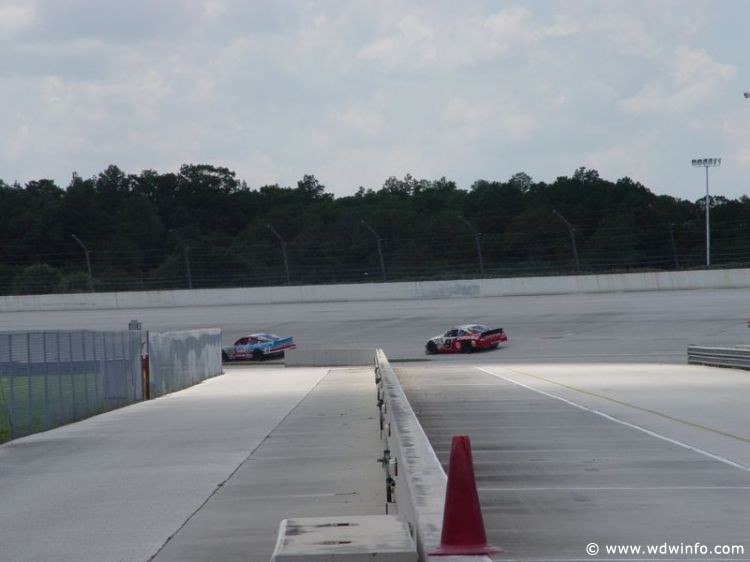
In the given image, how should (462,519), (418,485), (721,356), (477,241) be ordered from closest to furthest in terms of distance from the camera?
(462,519) → (418,485) → (721,356) → (477,241)

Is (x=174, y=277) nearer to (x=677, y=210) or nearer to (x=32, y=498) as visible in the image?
(x=677, y=210)

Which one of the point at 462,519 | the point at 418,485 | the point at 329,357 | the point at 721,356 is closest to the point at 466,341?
the point at 329,357

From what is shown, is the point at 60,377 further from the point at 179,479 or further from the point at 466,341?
the point at 466,341

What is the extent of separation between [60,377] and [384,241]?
49494mm

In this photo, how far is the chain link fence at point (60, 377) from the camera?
18.5 metres

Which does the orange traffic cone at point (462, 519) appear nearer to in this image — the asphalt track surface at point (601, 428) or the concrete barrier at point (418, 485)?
the concrete barrier at point (418, 485)

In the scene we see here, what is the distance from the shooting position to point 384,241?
70.0 m

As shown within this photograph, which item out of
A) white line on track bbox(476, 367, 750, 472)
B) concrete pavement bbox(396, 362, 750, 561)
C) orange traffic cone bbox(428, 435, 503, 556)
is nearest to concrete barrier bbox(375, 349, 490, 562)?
orange traffic cone bbox(428, 435, 503, 556)

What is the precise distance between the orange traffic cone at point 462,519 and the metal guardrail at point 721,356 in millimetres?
27225

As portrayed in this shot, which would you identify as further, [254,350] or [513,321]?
[513,321]

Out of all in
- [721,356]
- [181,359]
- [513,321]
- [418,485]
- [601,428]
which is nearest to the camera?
[418,485]

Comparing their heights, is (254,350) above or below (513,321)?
below

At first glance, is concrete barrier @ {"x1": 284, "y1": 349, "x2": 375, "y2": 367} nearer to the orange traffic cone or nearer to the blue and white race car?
the blue and white race car

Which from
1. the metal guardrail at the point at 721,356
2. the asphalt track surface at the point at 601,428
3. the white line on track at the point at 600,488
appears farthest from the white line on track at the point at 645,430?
the metal guardrail at the point at 721,356
